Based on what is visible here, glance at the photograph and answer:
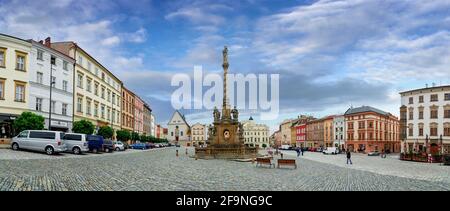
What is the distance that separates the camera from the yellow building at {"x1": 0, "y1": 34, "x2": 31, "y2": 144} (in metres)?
A: 38.0

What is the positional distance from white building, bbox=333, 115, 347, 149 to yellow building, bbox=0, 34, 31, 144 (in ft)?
269

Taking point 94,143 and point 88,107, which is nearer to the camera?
point 94,143

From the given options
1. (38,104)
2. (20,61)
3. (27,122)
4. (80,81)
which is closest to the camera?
(27,122)

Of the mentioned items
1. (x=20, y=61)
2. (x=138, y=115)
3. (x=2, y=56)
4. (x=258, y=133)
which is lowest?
(x=258, y=133)

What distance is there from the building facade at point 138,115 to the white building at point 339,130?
5449 centimetres

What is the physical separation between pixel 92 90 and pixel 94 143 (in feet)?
61.3

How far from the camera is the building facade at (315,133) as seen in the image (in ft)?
392

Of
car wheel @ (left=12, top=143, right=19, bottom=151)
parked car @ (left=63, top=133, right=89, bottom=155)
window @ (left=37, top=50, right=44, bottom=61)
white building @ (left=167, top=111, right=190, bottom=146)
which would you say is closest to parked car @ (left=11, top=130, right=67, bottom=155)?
car wheel @ (left=12, top=143, right=19, bottom=151)

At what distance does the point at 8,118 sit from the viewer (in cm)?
3816

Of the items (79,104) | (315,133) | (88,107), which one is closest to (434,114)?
(88,107)

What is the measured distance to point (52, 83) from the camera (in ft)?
147

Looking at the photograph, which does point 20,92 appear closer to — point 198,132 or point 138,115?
point 138,115

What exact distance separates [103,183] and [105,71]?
54499 mm

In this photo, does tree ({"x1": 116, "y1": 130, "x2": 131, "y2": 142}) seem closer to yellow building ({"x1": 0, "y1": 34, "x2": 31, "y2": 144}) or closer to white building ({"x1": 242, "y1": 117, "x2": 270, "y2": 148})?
yellow building ({"x1": 0, "y1": 34, "x2": 31, "y2": 144})
